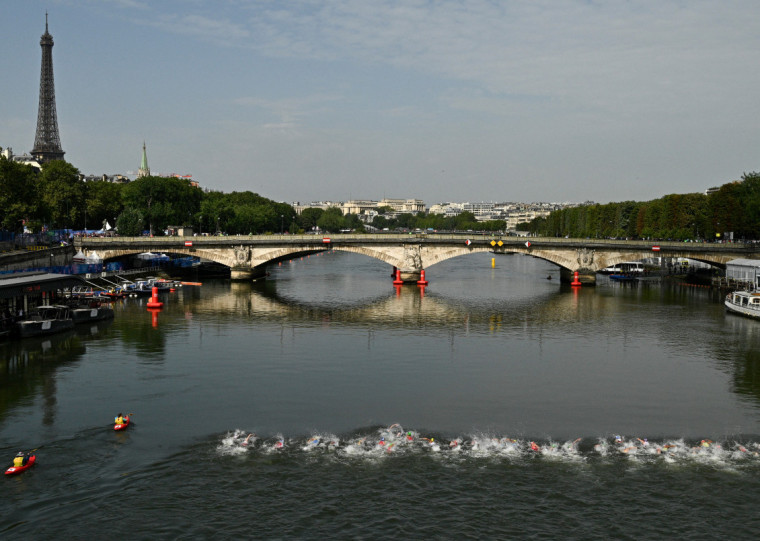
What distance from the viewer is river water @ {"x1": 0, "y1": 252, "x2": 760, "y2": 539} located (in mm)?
24344

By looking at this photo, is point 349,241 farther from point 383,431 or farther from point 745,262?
point 383,431

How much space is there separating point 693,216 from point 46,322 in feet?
401

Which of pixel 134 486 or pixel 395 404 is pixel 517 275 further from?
pixel 134 486

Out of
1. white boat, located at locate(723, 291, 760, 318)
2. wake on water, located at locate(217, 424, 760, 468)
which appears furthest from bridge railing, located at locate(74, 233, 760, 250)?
wake on water, located at locate(217, 424, 760, 468)

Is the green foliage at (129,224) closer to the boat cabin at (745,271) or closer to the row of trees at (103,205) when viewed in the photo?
the row of trees at (103,205)

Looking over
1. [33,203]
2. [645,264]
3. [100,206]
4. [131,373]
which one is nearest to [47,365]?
[131,373]

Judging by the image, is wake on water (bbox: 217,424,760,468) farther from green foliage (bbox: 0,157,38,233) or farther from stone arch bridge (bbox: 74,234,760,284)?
green foliage (bbox: 0,157,38,233)

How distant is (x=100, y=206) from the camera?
4985 inches

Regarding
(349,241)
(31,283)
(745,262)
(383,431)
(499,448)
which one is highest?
(349,241)

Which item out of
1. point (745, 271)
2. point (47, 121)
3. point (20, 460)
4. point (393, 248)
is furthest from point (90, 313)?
point (47, 121)

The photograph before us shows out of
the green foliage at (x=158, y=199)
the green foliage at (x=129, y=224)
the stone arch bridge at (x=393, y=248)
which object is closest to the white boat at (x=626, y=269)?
the stone arch bridge at (x=393, y=248)

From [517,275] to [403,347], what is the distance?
78335 millimetres

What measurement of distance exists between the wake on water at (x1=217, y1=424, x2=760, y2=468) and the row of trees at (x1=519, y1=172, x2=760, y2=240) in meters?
88.4

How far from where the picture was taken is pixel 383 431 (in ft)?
106
